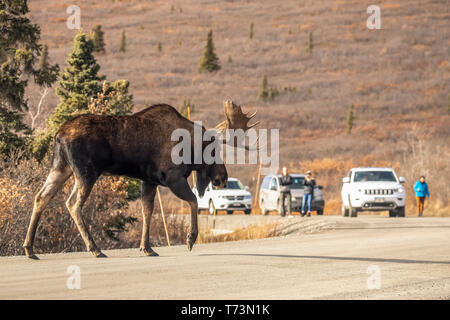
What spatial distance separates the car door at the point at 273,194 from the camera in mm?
37034

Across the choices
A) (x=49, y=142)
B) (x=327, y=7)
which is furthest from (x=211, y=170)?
(x=327, y=7)

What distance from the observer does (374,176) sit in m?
34.5

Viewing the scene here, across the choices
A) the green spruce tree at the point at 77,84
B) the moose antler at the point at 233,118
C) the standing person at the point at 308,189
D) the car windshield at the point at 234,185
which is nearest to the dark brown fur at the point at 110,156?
the moose antler at the point at 233,118

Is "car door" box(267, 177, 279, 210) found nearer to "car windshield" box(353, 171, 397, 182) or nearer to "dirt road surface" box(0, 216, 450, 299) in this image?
"car windshield" box(353, 171, 397, 182)

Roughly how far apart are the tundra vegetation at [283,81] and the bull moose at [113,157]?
4.80 meters

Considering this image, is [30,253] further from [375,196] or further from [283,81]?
[283,81]

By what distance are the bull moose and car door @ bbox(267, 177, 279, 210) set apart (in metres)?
23.4

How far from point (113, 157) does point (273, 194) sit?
24462 millimetres

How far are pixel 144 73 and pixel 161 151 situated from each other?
84901mm

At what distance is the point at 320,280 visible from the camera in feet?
37.7

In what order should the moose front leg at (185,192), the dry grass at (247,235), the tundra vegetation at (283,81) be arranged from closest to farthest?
the moose front leg at (185,192), the tundra vegetation at (283,81), the dry grass at (247,235)

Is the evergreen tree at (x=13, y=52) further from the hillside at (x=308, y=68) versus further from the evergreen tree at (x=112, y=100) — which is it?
the hillside at (x=308, y=68)

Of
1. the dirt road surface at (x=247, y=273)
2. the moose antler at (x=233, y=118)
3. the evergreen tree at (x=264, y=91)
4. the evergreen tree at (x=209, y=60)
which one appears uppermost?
the evergreen tree at (x=209, y=60)
